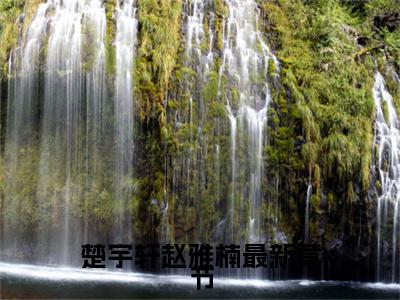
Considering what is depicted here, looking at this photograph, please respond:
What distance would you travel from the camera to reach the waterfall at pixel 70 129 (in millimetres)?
11570

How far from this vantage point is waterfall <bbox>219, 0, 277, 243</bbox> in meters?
11.2

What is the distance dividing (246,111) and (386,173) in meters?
3.09

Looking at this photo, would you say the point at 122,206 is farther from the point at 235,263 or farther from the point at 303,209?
the point at 303,209

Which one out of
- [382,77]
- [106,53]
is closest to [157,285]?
[106,53]

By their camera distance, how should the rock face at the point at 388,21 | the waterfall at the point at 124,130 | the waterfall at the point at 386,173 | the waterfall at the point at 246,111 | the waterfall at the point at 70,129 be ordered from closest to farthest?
the waterfall at the point at 386,173
the waterfall at the point at 246,111
the waterfall at the point at 124,130
the waterfall at the point at 70,129
the rock face at the point at 388,21

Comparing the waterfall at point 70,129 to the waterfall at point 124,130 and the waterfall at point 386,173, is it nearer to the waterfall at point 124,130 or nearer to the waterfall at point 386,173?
the waterfall at point 124,130

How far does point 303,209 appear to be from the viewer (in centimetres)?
1128

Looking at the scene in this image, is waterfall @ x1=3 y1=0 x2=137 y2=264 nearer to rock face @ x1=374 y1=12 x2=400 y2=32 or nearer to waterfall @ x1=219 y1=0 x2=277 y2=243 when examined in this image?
waterfall @ x1=219 y1=0 x2=277 y2=243

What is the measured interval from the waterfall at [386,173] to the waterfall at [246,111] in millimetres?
2370

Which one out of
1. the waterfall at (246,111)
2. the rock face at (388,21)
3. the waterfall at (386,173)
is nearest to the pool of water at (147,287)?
the waterfall at (386,173)

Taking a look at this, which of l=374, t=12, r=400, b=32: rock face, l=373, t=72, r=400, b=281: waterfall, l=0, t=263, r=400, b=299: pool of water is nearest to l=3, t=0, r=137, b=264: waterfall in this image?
l=0, t=263, r=400, b=299: pool of water

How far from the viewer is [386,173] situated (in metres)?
11.2

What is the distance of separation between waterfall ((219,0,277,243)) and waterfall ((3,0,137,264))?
6.85ft

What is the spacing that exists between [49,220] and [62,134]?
188 cm
